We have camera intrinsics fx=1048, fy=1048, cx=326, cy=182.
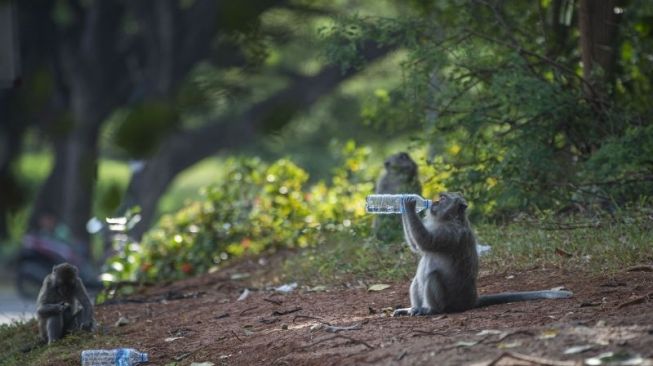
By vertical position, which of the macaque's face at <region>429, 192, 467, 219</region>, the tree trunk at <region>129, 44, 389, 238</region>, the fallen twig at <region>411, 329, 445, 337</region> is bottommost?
the fallen twig at <region>411, 329, 445, 337</region>

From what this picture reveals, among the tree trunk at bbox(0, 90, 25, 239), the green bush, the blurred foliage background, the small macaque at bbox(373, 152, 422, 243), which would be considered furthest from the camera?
the green bush

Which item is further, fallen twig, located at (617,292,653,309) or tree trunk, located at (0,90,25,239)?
fallen twig, located at (617,292,653,309)

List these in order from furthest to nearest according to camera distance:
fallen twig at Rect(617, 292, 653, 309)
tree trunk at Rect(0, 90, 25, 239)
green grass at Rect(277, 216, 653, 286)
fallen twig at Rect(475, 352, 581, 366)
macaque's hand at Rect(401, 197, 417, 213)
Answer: green grass at Rect(277, 216, 653, 286) → macaque's hand at Rect(401, 197, 417, 213) → fallen twig at Rect(617, 292, 653, 309) → fallen twig at Rect(475, 352, 581, 366) → tree trunk at Rect(0, 90, 25, 239)

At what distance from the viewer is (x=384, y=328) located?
7.34m

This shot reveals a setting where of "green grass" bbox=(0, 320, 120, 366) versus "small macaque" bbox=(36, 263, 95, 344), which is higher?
"small macaque" bbox=(36, 263, 95, 344)

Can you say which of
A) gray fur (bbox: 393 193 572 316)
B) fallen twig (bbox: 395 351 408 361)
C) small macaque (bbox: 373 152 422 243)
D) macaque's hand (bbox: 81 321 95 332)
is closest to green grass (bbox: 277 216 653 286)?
small macaque (bbox: 373 152 422 243)

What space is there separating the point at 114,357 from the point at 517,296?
307 centimetres

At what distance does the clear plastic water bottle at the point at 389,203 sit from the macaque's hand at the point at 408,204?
4 centimetres

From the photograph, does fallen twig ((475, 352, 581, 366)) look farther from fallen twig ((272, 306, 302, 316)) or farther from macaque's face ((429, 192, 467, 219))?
fallen twig ((272, 306, 302, 316))

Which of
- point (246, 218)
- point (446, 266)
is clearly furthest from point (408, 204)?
point (246, 218)

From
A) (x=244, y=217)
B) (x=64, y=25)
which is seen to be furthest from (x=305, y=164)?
(x=64, y=25)

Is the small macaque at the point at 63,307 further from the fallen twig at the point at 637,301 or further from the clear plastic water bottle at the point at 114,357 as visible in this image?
the fallen twig at the point at 637,301

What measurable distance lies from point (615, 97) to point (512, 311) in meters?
6.05

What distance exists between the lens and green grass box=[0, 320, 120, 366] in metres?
8.61
